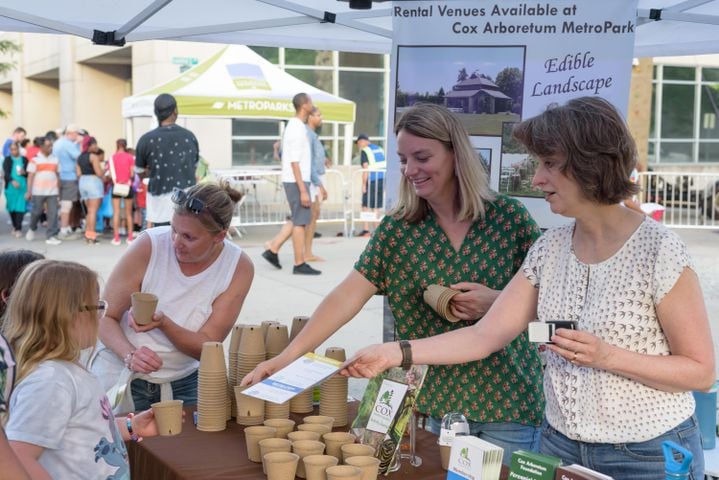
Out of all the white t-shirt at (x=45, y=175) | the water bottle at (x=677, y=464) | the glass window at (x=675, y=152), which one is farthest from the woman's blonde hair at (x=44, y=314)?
the glass window at (x=675, y=152)

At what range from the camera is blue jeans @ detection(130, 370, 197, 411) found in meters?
3.50

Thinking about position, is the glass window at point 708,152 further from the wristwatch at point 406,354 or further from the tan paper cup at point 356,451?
the tan paper cup at point 356,451

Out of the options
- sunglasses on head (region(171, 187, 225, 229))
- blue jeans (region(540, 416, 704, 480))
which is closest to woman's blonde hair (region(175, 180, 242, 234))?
sunglasses on head (region(171, 187, 225, 229))

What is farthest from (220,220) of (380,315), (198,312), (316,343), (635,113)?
(635,113)

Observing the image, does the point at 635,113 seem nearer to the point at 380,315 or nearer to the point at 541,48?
the point at 380,315

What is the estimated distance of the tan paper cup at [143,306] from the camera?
3.18m

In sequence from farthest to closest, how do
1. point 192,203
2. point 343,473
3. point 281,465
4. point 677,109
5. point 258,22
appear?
point 677,109, point 258,22, point 192,203, point 281,465, point 343,473

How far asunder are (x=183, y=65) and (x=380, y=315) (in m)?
12.7

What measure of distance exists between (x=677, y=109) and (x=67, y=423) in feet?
77.2

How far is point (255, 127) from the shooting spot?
2016 cm

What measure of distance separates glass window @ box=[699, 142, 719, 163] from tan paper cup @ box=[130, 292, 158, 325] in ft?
75.3

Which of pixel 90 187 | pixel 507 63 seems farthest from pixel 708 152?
pixel 507 63

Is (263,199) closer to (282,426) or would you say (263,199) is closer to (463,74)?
(463,74)

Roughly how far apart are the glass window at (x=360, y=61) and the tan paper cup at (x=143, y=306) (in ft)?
58.9
